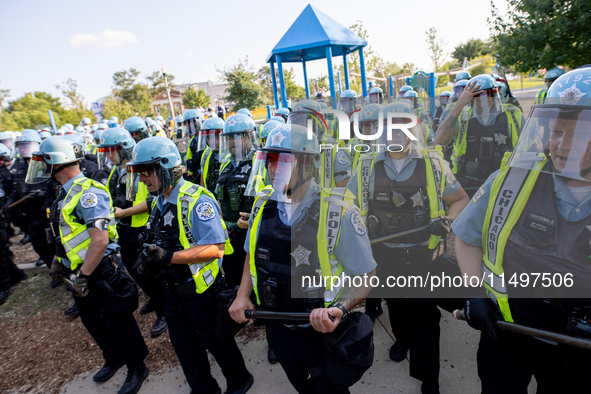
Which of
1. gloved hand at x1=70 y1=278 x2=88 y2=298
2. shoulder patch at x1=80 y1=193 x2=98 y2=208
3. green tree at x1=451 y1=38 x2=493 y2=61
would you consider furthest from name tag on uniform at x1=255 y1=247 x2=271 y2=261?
green tree at x1=451 y1=38 x2=493 y2=61

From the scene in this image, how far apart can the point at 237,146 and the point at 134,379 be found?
284cm

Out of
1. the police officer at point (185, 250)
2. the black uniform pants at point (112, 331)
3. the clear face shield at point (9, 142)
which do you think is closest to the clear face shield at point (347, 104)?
the police officer at point (185, 250)

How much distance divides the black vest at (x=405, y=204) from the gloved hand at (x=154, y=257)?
6.04 feet

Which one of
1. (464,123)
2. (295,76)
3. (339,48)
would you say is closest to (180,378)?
(464,123)

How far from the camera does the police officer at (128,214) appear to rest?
A: 157 inches

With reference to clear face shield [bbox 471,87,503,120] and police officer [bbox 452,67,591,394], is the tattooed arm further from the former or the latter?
clear face shield [bbox 471,87,503,120]

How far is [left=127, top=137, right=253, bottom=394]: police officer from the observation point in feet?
8.19

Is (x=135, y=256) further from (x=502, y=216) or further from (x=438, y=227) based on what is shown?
(x=502, y=216)

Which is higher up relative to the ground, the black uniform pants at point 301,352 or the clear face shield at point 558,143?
the clear face shield at point 558,143

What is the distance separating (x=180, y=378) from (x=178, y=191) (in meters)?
2.07

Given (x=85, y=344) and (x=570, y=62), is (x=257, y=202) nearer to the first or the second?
(x=85, y=344)

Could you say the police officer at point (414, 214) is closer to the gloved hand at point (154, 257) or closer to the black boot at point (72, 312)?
the gloved hand at point (154, 257)

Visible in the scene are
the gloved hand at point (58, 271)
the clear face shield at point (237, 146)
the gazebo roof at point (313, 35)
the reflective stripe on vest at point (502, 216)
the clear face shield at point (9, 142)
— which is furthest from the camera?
the gazebo roof at point (313, 35)

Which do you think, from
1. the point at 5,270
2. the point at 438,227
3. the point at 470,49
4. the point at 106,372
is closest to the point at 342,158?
the point at 438,227
